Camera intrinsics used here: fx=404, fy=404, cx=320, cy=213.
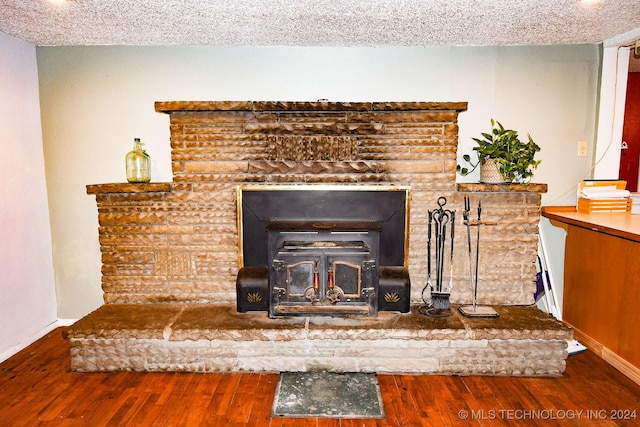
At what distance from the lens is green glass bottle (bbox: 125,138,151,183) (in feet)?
9.07

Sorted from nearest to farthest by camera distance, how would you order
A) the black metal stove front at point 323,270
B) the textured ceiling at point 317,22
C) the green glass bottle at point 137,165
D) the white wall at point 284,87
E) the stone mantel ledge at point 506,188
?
the textured ceiling at point 317,22, the black metal stove front at point 323,270, the stone mantel ledge at point 506,188, the green glass bottle at point 137,165, the white wall at point 284,87

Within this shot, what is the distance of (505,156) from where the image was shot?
2.65m

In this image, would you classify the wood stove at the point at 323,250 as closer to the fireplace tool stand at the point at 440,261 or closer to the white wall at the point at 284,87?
the fireplace tool stand at the point at 440,261

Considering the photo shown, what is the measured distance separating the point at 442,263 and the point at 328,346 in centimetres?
87

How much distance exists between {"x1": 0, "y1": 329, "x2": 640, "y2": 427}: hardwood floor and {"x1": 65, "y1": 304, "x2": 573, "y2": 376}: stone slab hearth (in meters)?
0.07

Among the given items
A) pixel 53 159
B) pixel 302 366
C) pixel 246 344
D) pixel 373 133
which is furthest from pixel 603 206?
pixel 53 159

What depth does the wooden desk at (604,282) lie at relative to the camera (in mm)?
2287

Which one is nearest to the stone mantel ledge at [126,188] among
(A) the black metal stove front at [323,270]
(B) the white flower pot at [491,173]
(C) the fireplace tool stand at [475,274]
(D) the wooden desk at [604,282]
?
(A) the black metal stove front at [323,270]

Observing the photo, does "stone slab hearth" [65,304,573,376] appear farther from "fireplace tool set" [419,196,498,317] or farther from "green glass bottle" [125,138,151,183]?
"green glass bottle" [125,138,151,183]

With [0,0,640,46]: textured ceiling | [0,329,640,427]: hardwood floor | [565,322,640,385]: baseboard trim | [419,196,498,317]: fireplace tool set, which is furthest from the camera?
[419,196,498,317]: fireplace tool set

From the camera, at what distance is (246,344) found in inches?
93.0

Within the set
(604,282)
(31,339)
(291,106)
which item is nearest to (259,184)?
(291,106)

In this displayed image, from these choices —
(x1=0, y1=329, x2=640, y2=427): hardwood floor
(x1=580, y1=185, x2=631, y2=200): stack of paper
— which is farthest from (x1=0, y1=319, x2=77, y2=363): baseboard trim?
(x1=580, y1=185, x2=631, y2=200): stack of paper

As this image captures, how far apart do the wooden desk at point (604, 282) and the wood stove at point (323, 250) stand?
1.21 meters
